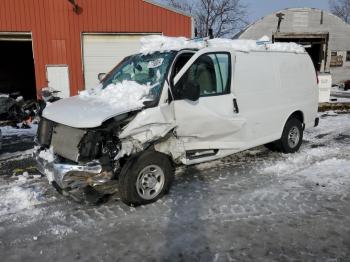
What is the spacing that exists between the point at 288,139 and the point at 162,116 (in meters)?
3.46

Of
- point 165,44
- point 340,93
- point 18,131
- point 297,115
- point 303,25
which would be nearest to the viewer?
point 165,44

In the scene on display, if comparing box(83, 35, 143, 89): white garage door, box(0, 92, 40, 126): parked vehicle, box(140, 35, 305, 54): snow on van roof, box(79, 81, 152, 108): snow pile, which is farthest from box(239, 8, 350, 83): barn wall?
box(79, 81, 152, 108): snow pile

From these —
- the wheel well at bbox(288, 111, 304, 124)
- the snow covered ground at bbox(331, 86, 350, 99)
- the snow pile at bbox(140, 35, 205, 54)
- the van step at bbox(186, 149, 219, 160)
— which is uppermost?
the snow pile at bbox(140, 35, 205, 54)

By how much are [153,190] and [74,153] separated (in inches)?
47.4

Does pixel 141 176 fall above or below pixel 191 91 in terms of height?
below

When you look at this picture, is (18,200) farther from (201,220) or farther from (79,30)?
(79,30)

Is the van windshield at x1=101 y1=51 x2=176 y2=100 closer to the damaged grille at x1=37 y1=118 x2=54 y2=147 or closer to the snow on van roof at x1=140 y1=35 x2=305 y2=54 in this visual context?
the snow on van roof at x1=140 y1=35 x2=305 y2=54

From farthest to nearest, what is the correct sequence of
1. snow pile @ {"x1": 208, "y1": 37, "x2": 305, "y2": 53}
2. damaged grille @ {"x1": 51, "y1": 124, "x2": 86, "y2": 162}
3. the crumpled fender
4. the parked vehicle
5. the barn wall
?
the barn wall → the parked vehicle → snow pile @ {"x1": 208, "y1": 37, "x2": 305, "y2": 53} → the crumpled fender → damaged grille @ {"x1": 51, "y1": 124, "x2": 86, "y2": 162}

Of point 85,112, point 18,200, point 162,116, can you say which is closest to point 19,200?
point 18,200

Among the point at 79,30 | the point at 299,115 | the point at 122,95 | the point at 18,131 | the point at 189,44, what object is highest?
the point at 79,30

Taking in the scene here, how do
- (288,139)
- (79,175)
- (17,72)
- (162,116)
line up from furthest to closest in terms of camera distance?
1. (17,72)
2. (288,139)
3. (162,116)
4. (79,175)

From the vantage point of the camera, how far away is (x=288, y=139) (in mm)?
7160

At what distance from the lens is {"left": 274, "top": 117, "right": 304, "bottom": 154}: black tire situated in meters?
7.06

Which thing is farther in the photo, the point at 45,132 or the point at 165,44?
the point at 165,44
